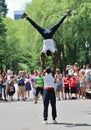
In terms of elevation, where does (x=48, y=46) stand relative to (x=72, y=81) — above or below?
above

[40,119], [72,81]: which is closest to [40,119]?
[40,119]

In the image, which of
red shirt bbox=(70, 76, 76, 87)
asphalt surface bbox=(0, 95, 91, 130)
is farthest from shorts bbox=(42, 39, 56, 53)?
red shirt bbox=(70, 76, 76, 87)

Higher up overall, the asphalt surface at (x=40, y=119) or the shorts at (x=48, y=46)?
the shorts at (x=48, y=46)

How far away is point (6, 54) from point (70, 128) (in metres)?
77.1

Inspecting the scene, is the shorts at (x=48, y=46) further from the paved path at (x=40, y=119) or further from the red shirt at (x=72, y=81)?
the red shirt at (x=72, y=81)

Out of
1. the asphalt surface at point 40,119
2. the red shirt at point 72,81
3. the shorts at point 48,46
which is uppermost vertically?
the shorts at point 48,46

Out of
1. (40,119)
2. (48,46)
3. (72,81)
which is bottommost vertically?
(40,119)

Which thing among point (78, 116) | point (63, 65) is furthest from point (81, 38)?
point (78, 116)

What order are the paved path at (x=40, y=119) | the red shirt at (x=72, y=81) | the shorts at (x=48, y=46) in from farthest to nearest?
the red shirt at (x=72, y=81) < the shorts at (x=48, y=46) < the paved path at (x=40, y=119)

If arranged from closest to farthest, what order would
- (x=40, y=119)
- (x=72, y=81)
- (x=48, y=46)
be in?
(x=48, y=46)
(x=40, y=119)
(x=72, y=81)

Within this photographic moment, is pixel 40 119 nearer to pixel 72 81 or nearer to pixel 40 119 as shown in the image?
pixel 40 119

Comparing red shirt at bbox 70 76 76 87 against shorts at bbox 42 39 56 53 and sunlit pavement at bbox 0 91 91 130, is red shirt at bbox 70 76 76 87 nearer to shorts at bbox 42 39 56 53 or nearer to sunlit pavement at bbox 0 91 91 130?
sunlit pavement at bbox 0 91 91 130

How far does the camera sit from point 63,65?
64.8 meters

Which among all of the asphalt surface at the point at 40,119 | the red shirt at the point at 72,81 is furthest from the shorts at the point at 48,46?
the red shirt at the point at 72,81
